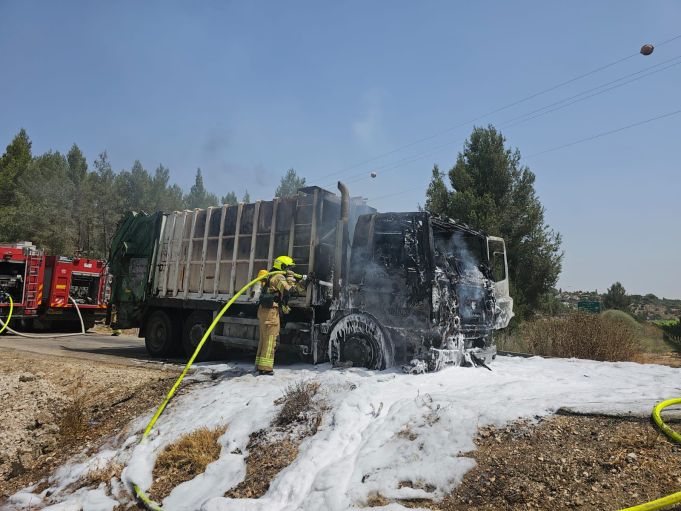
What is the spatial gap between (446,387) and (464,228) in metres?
2.85

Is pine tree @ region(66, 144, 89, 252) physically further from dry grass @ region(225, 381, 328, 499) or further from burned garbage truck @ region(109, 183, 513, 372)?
dry grass @ region(225, 381, 328, 499)

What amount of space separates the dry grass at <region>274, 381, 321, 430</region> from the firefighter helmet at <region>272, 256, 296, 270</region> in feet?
6.82

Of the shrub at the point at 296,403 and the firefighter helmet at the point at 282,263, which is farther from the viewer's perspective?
the firefighter helmet at the point at 282,263

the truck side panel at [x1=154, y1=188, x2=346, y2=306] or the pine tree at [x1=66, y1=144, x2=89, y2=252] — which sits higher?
the pine tree at [x1=66, y1=144, x2=89, y2=252]

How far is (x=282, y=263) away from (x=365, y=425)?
3.11 m

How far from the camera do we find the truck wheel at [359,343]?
611 centimetres

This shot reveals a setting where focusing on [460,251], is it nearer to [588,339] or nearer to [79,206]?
[588,339]

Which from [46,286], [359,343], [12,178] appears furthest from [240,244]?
[12,178]

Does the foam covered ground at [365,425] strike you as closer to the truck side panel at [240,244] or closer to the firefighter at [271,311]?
the firefighter at [271,311]

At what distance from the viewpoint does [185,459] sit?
4496 mm

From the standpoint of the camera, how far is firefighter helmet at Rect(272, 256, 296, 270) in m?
6.90

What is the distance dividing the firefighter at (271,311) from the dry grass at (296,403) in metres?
1.37

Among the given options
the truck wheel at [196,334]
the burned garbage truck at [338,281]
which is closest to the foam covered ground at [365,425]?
the burned garbage truck at [338,281]

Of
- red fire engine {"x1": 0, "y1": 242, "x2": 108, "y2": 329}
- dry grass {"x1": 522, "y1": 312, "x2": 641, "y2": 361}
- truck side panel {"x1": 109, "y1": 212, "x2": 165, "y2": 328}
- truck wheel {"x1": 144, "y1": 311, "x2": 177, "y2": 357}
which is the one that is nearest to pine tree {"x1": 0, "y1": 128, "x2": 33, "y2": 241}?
red fire engine {"x1": 0, "y1": 242, "x2": 108, "y2": 329}
